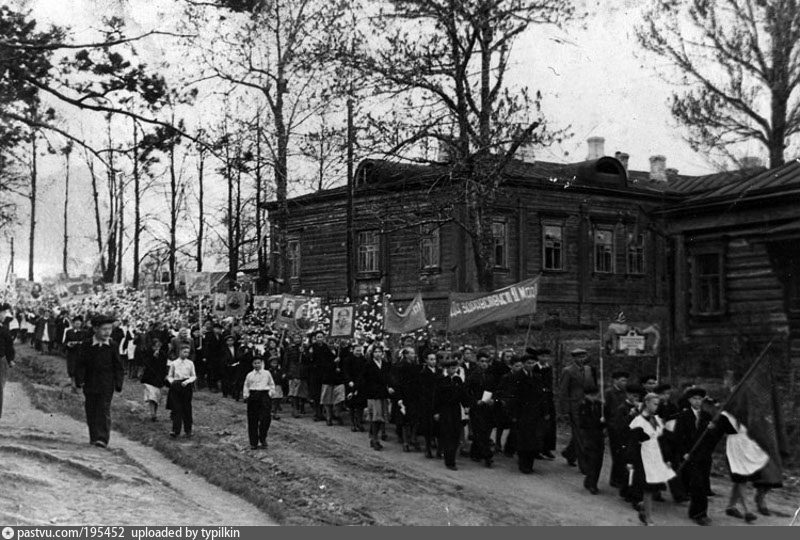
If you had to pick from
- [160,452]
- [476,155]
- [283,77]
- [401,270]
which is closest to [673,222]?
[476,155]

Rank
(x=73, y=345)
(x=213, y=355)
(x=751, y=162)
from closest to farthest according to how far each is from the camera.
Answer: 1. (x=73, y=345)
2. (x=213, y=355)
3. (x=751, y=162)

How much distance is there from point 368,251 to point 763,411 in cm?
2526

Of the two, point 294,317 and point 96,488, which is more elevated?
point 294,317

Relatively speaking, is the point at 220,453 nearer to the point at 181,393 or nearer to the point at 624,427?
the point at 181,393

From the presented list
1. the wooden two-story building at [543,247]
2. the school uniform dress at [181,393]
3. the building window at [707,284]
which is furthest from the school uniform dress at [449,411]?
the wooden two-story building at [543,247]

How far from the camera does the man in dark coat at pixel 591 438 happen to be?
1332 centimetres

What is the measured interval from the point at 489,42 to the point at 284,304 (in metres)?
8.20

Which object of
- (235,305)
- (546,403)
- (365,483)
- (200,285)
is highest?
(200,285)

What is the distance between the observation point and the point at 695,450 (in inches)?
468

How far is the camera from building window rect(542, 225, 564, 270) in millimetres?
34447

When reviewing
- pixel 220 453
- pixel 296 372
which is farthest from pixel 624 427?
pixel 296 372

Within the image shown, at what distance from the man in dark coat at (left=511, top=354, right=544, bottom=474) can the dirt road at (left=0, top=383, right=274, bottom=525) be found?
4.82m

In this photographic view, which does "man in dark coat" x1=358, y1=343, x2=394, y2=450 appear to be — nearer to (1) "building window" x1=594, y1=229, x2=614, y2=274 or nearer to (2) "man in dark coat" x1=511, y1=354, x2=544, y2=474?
(2) "man in dark coat" x1=511, y1=354, x2=544, y2=474

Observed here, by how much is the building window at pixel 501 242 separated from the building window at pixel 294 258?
9.46m
